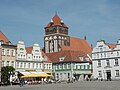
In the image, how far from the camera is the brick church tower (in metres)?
94.9

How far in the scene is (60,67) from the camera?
228 feet

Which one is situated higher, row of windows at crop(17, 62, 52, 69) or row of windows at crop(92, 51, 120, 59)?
row of windows at crop(92, 51, 120, 59)

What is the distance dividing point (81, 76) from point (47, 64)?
875 cm

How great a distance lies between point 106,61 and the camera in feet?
216

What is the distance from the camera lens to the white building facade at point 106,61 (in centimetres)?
6381

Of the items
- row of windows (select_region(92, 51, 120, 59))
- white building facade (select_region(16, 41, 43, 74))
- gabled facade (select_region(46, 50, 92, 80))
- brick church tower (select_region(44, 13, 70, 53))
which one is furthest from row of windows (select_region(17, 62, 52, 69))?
brick church tower (select_region(44, 13, 70, 53))

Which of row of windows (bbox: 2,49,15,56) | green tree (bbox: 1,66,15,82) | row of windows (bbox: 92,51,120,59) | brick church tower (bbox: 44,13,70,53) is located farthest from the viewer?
brick church tower (bbox: 44,13,70,53)

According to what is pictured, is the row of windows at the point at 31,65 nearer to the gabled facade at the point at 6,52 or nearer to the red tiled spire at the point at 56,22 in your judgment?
the gabled facade at the point at 6,52

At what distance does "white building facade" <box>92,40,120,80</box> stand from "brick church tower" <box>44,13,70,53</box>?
25719mm

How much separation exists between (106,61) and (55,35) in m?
34.4

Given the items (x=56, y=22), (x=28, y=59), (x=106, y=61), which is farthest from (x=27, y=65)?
(x=56, y=22)

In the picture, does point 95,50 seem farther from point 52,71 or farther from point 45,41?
point 45,41

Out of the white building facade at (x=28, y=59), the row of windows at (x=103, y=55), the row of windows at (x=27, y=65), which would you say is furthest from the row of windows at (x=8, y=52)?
the row of windows at (x=103, y=55)

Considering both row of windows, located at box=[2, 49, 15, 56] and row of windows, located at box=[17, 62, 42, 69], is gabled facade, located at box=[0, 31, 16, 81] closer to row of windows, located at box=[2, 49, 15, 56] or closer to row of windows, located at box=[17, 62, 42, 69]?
row of windows, located at box=[2, 49, 15, 56]
